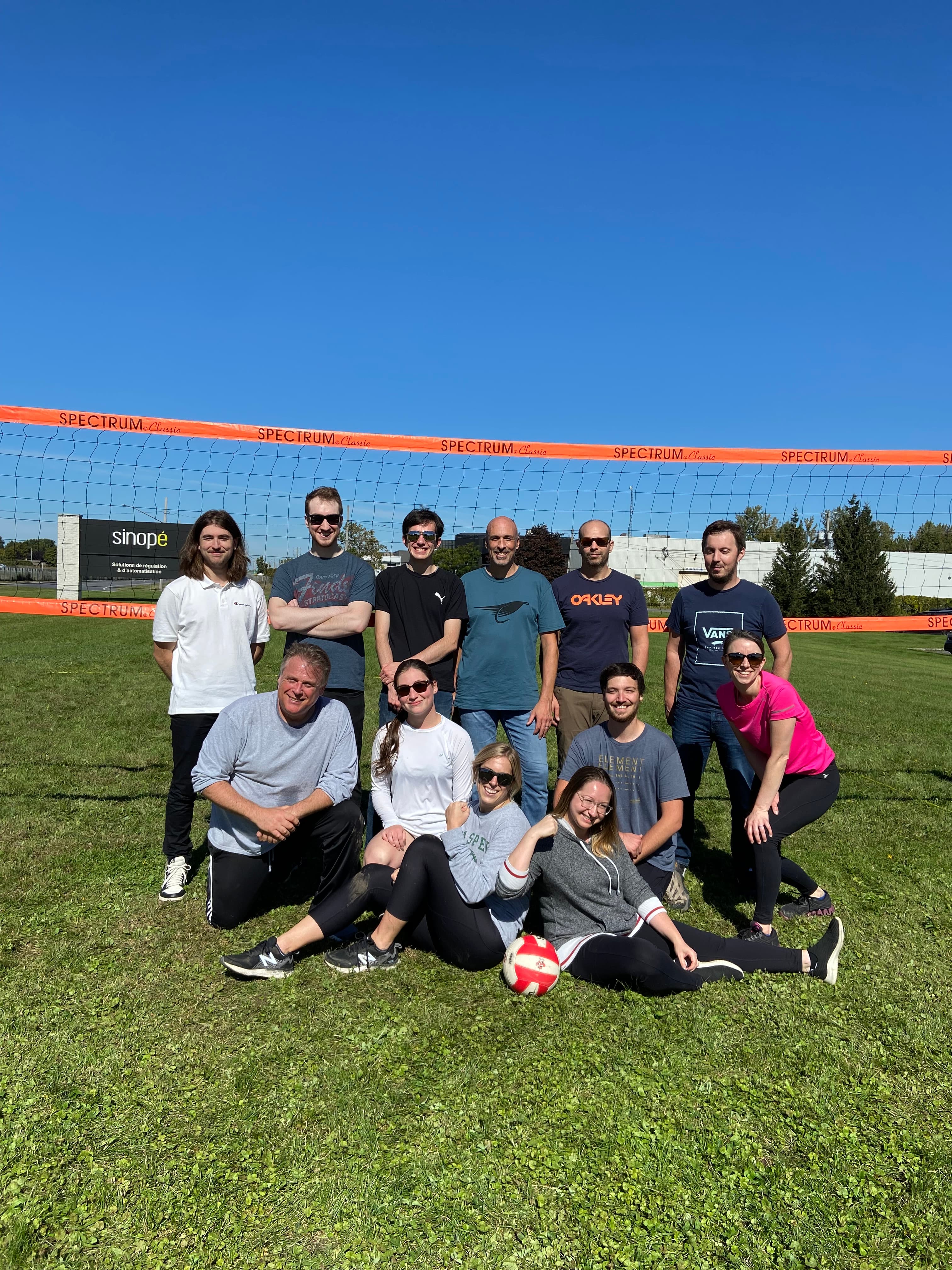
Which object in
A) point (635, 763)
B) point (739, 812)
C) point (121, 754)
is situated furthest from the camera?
point (121, 754)

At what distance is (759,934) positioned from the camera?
4.10 m

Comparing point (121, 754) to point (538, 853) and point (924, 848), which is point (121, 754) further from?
point (924, 848)

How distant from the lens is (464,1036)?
315 centimetres

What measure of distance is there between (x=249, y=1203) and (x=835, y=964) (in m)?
2.77

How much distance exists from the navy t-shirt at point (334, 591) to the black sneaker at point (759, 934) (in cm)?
256

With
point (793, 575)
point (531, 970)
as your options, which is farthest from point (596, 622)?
point (793, 575)

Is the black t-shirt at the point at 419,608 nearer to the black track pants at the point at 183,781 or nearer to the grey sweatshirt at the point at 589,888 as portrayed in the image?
the black track pants at the point at 183,781

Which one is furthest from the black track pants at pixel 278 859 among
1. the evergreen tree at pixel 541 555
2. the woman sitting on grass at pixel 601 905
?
the evergreen tree at pixel 541 555

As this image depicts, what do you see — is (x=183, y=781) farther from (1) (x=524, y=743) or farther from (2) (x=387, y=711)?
(1) (x=524, y=743)

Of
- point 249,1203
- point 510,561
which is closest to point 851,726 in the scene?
point 510,561

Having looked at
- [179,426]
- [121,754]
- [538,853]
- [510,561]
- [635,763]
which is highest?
[179,426]

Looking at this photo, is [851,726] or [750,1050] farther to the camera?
[851,726]

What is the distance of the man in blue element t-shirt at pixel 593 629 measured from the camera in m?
4.93

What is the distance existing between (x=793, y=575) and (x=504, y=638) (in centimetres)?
2832
